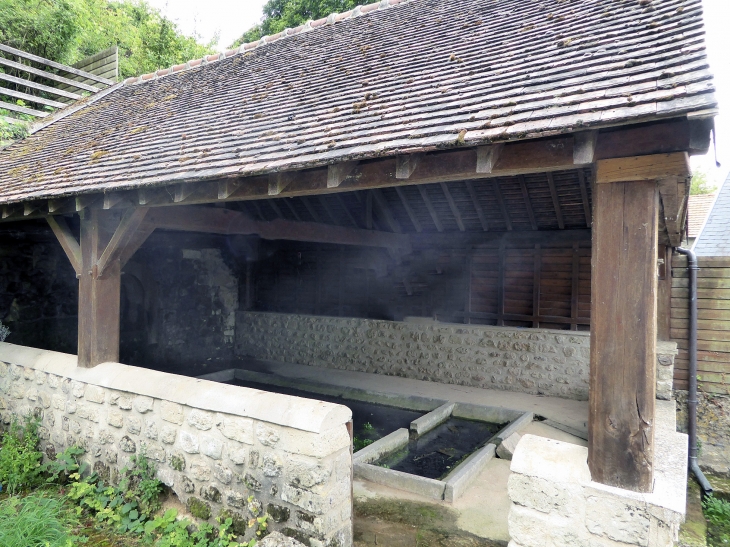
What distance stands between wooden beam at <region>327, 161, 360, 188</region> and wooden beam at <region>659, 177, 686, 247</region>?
5.08 feet

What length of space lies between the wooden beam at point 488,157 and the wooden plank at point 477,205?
10.9 feet

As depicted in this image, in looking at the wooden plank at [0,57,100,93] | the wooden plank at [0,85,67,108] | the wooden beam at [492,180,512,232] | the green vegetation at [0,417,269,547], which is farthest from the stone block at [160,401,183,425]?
the wooden plank at [0,57,100,93]

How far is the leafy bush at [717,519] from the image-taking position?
13.1 ft

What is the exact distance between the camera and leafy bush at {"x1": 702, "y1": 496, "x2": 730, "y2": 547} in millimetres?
3988

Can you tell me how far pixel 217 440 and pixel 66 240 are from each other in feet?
8.53

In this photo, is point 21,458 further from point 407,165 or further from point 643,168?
point 643,168

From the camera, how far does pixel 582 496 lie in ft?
6.84

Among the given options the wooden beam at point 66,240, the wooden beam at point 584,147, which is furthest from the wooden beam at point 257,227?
the wooden beam at point 584,147

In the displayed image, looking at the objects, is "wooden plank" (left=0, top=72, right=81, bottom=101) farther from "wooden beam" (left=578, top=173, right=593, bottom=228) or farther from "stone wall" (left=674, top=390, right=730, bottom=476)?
"stone wall" (left=674, top=390, right=730, bottom=476)

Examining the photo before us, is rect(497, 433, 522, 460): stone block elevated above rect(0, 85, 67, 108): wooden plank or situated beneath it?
situated beneath

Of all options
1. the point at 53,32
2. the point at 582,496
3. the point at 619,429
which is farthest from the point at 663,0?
the point at 53,32

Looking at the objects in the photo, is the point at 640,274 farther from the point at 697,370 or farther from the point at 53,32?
the point at 53,32

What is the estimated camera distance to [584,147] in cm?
202

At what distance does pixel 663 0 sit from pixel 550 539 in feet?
11.5
